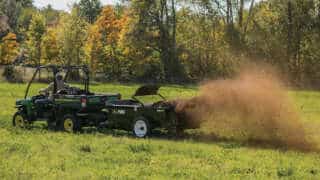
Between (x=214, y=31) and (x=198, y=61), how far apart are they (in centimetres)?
413

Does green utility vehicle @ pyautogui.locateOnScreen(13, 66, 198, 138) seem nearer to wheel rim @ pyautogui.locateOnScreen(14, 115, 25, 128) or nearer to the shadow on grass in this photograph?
wheel rim @ pyautogui.locateOnScreen(14, 115, 25, 128)

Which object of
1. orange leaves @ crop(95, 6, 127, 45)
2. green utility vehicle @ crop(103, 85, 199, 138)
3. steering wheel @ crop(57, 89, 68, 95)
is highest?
orange leaves @ crop(95, 6, 127, 45)

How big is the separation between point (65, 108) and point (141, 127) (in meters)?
3.14

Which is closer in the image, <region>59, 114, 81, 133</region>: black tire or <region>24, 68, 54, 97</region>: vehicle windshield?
<region>59, 114, 81, 133</region>: black tire

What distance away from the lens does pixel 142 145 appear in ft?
51.6

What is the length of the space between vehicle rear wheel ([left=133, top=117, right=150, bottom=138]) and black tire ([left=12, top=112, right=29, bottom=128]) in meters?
4.48

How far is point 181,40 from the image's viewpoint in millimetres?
Answer: 74438

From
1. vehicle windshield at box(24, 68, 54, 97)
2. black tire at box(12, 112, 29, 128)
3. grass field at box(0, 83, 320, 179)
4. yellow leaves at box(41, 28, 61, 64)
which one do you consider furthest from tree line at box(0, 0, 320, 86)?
grass field at box(0, 83, 320, 179)

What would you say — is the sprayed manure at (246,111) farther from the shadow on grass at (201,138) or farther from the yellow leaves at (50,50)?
the yellow leaves at (50,50)

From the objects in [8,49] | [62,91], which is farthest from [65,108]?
[8,49]

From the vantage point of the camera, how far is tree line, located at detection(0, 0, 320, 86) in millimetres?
Answer: 67438

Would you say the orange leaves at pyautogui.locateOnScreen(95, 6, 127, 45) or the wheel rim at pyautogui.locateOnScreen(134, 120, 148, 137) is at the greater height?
the orange leaves at pyautogui.locateOnScreen(95, 6, 127, 45)

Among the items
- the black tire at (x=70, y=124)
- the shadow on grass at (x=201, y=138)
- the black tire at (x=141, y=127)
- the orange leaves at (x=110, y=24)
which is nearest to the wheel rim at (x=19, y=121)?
the shadow on grass at (x=201, y=138)

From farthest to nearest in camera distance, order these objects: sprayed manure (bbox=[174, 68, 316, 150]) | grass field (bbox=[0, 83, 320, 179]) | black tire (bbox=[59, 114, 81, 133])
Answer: black tire (bbox=[59, 114, 81, 133]) < sprayed manure (bbox=[174, 68, 316, 150]) < grass field (bbox=[0, 83, 320, 179])
